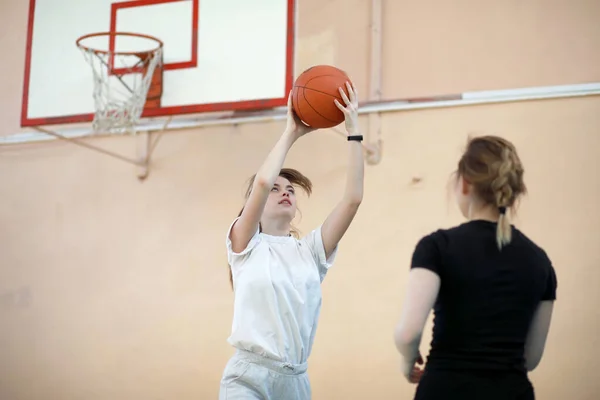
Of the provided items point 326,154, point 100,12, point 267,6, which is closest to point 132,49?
point 100,12

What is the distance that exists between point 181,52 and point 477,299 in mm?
4134

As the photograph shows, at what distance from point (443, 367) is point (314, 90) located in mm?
1566

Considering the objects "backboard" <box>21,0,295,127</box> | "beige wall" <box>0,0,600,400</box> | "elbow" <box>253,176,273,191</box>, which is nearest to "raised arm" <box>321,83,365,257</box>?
"elbow" <box>253,176,273,191</box>

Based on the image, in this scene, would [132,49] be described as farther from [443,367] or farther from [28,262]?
[443,367]

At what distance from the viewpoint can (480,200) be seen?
86.9 inches

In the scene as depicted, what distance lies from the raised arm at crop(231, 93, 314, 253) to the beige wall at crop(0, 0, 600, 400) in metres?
2.63

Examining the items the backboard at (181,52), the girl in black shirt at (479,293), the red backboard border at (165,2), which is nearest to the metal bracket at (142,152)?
the backboard at (181,52)

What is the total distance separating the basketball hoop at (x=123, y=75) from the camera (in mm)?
5703

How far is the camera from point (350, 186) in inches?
127

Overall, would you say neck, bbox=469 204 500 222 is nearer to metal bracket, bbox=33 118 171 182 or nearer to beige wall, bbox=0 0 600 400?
beige wall, bbox=0 0 600 400

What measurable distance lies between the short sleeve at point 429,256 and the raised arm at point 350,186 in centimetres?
106

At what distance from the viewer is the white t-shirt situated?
3139 millimetres

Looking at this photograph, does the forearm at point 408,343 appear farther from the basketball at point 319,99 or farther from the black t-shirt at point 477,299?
the basketball at point 319,99

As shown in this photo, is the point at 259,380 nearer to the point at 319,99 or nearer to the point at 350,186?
the point at 350,186
